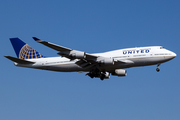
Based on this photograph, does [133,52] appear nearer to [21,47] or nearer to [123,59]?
[123,59]

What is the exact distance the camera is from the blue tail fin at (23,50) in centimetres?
4609

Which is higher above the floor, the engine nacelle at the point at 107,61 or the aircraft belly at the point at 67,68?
the engine nacelle at the point at 107,61

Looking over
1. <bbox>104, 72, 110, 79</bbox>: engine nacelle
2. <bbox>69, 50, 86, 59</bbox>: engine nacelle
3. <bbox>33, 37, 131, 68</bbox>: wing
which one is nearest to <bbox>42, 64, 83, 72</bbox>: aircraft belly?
<bbox>33, 37, 131, 68</bbox>: wing

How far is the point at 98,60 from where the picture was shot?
1590 inches

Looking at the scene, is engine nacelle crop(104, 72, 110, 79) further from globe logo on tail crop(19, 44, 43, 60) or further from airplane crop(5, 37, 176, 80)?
globe logo on tail crop(19, 44, 43, 60)

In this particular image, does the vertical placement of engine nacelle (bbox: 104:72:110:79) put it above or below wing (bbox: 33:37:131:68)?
below

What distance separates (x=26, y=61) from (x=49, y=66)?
3.95 metres

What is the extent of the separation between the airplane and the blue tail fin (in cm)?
101

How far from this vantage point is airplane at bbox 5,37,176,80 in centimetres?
3900

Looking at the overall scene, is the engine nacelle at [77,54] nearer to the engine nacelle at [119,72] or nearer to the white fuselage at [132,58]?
the white fuselage at [132,58]

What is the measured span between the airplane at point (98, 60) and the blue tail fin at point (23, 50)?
1.01 meters

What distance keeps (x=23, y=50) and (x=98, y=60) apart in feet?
48.5

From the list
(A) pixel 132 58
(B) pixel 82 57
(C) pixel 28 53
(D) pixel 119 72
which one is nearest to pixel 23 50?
(C) pixel 28 53

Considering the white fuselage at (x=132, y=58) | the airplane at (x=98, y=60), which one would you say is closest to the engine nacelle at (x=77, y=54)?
the airplane at (x=98, y=60)
